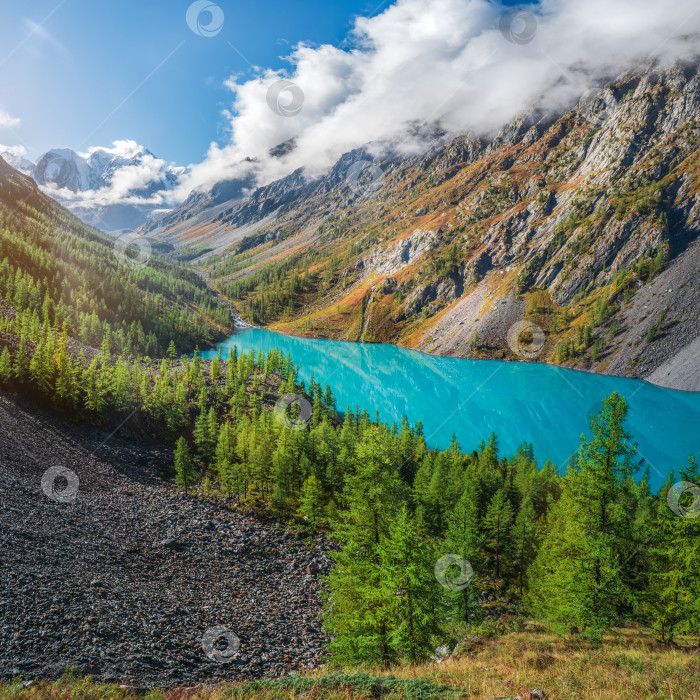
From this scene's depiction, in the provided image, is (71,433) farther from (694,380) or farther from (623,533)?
(694,380)

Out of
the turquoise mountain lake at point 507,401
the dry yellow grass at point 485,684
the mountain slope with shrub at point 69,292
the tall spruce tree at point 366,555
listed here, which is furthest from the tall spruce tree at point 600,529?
the mountain slope with shrub at point 69,292

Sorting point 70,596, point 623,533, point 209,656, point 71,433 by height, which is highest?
point 71,433

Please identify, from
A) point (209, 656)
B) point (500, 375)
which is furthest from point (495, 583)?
point (500, 375)

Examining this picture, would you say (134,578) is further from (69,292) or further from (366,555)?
(69,292)

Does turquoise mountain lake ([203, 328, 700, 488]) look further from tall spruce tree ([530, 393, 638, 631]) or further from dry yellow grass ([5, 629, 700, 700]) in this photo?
dry yellow grass ([5, 629, 700, 700])

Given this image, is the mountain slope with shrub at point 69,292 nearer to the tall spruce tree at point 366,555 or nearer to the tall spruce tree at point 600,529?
the tall spruce tree at point 366,555

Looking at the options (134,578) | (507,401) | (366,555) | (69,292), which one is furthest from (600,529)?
(69,292)
